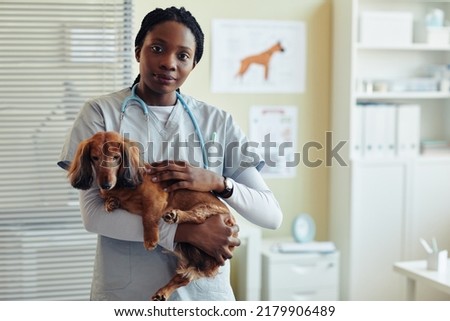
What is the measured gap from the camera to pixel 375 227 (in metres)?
3.48

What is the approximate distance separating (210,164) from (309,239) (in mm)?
1978

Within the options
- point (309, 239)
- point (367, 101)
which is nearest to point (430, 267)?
point (309, 239)

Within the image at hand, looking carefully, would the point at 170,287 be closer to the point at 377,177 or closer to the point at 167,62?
the point at 167,62

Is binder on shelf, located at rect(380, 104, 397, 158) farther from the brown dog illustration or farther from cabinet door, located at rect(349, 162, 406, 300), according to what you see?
the brown dog illustration

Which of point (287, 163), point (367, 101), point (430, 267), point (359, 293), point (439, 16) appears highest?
point (439, 16)

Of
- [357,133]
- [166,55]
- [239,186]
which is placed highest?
[166,55]

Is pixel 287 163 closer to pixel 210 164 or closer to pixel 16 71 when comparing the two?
pixel 16 71

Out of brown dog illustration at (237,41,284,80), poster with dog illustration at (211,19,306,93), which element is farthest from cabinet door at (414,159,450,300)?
brown dog illustration at (237,41,284,80)

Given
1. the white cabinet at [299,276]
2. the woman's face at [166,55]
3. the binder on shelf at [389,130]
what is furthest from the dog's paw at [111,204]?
the binder on shelf at [389,130]

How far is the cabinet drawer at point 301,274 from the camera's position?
3248 millimetres

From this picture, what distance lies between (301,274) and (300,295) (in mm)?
109

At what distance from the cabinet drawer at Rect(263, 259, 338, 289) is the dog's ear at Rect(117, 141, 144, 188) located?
1.94 meters

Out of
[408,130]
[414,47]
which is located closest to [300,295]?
[408,130]
